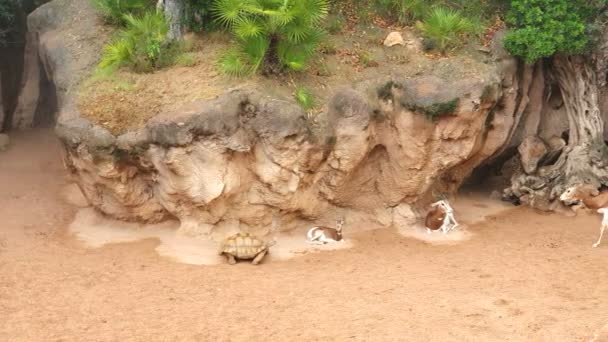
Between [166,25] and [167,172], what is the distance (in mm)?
3039

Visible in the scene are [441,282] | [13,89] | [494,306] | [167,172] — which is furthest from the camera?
[13,89]

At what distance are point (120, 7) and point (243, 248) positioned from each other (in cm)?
612

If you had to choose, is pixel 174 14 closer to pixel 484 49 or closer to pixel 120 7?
pixel 120 7

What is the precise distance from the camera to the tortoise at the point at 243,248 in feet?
36.0

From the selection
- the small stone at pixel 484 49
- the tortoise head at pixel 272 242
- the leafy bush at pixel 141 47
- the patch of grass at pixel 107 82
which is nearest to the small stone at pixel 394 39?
the small stone at pixel 484 49

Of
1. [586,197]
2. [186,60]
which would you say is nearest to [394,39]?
[186,60]

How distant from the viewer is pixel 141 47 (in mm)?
12586

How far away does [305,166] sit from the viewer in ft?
38.7

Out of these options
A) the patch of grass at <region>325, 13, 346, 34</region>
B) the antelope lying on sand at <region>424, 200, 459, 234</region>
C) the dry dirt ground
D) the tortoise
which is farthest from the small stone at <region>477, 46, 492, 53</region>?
the tortoise

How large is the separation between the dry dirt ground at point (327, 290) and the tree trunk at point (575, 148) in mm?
901

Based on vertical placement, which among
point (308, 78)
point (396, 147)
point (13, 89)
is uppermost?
point (308, 78)

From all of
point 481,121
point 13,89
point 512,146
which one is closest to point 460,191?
point 512,146

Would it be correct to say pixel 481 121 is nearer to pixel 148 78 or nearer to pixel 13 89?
pixel 148 78

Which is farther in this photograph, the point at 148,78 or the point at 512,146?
the point at 512,146
